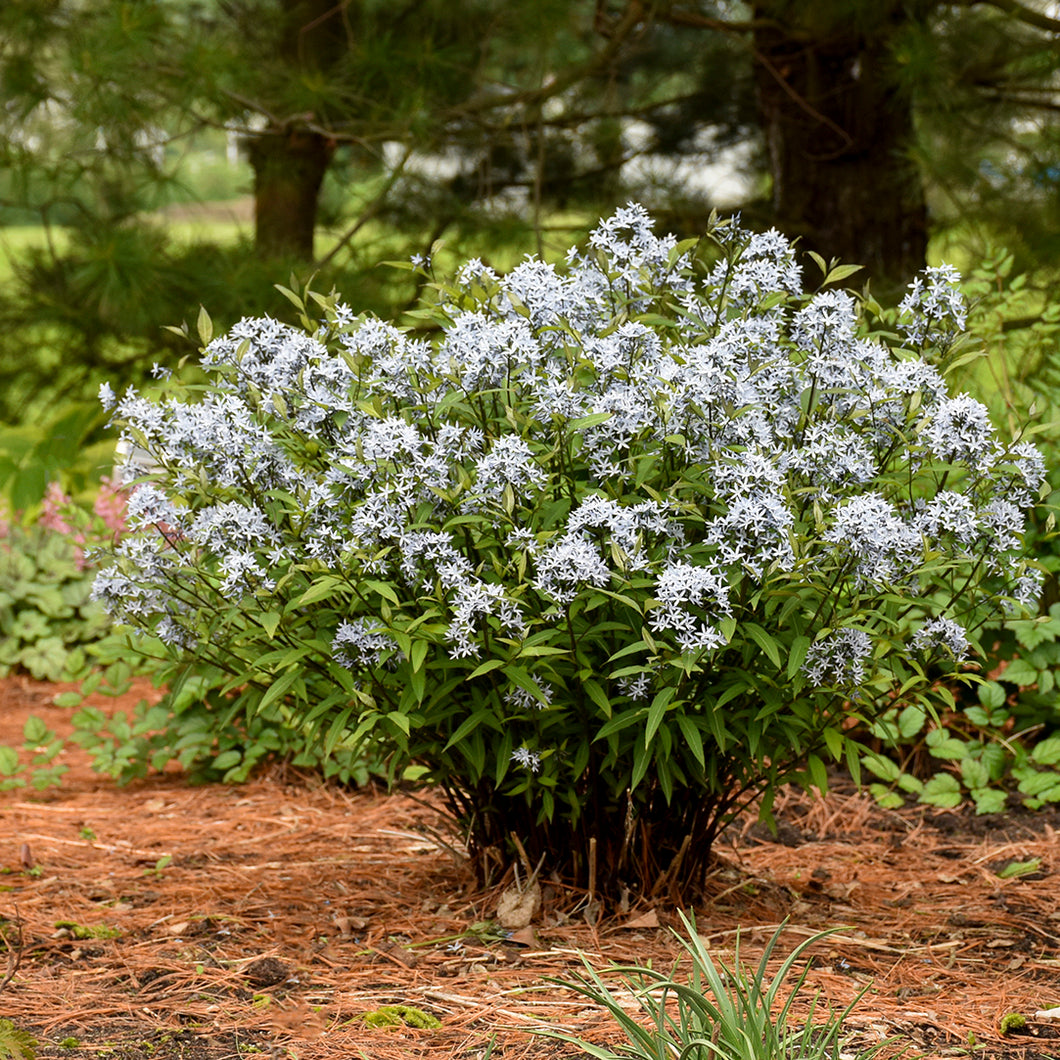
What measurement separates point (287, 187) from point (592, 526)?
420cm

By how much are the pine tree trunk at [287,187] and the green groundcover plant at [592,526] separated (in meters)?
3.16

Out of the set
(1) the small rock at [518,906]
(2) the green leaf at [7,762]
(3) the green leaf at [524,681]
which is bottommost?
(1) the small rock at [518,906]

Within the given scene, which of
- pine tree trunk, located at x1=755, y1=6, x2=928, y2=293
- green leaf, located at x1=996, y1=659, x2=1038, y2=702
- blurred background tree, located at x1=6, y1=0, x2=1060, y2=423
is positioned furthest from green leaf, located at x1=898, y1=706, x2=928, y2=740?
pine tree trunk, located at x1=755, y1=6, x2=928, y2=293

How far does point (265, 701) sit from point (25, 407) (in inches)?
155

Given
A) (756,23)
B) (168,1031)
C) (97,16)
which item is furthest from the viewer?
(756,23)

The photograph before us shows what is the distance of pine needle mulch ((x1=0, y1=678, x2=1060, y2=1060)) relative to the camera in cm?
228

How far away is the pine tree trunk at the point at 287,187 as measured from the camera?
5.78 m

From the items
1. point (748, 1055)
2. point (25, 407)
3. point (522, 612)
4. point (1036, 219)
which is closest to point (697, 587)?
point (522, 612)

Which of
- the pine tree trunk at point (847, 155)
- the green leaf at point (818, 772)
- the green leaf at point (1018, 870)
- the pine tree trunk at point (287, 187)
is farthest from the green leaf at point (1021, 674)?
the pine tree trunk at point (287, 187)

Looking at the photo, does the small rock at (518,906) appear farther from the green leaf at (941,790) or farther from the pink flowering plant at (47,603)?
the pink flowering plant at (47,603)

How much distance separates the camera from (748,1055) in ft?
5.99

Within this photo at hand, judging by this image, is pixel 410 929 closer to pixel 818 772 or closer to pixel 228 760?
pixel 818 772

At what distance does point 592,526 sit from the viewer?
91.7 inches

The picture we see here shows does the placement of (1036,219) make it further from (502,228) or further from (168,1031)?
(168,1031)
